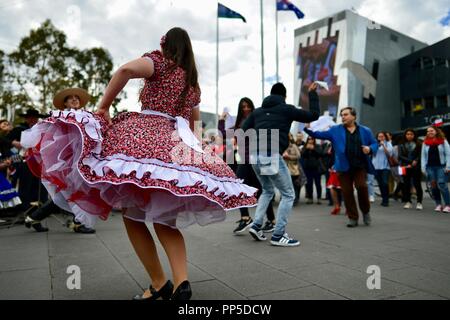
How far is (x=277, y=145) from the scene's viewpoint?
14.8 ft

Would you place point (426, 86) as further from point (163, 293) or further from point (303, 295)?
point (163, 293)

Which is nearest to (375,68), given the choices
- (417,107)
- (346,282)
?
(417,107)

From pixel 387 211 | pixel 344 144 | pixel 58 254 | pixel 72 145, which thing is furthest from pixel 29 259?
pixel 387 211

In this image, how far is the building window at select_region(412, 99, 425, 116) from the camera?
3356cm

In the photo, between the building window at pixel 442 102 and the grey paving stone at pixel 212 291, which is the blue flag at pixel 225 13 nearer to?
the grey paving stone at pixel 212 291

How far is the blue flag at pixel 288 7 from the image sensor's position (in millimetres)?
20219

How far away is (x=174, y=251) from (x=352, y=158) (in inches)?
164

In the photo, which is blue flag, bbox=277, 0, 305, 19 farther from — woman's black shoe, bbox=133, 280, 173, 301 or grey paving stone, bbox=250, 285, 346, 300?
woman's black shoe, bbox=133, 280, 173, 301

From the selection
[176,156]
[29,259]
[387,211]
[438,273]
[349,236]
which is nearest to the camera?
[176,156]

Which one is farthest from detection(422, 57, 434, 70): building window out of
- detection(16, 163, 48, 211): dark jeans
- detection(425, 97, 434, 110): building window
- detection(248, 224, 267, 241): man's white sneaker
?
detection(16, 163, 48, 211): dark jeans

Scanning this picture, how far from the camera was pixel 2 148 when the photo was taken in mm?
6695

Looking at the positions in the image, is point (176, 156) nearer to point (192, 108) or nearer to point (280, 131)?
point (192, 108)

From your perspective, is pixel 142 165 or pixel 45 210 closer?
pixel 142 165

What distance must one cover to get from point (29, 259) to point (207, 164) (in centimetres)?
259
